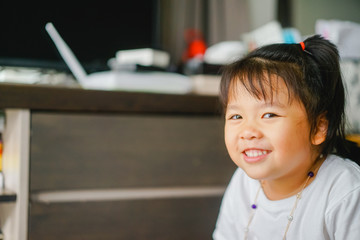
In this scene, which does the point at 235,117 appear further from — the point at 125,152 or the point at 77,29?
the point at 77,29

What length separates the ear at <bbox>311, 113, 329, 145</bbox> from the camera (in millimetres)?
844

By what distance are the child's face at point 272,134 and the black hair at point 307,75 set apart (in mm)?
16

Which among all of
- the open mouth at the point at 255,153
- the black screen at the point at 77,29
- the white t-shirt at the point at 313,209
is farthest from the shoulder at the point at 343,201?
the black screen at the point at 77,29

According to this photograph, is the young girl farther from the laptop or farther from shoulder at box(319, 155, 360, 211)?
the laptop

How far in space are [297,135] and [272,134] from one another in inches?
2.0

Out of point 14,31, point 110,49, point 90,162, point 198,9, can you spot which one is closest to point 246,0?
point 198,9

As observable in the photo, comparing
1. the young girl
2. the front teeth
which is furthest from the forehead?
the front teeth

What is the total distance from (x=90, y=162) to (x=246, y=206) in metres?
0.45

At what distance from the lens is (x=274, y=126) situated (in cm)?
80

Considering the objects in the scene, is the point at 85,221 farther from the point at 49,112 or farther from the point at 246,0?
the point at 246,0

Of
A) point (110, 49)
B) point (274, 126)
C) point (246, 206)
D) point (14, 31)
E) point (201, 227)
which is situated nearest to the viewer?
point (274, 126)

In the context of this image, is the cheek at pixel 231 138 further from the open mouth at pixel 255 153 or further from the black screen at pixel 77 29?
the black screen at pixel 77 29

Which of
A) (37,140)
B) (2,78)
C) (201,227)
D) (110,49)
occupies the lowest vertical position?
(201,227)

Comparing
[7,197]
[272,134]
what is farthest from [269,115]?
[7,197]
